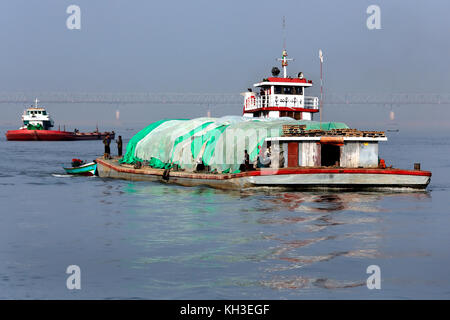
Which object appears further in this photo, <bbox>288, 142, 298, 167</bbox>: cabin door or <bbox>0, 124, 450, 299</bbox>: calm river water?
<bbox>288, 142, 298, 167</bbox>: cabin door

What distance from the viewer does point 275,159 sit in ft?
132

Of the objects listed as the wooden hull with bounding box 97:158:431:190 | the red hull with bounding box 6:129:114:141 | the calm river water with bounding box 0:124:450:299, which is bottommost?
the calm river water with bounding box 0:124:450:299

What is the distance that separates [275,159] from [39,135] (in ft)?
434

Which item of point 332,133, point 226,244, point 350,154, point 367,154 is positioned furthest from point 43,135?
point 226,244

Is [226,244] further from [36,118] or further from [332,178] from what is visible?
[36,118]

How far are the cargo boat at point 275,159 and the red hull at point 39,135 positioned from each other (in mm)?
116991

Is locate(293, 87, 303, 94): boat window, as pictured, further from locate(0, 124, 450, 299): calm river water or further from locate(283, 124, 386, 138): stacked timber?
locate(0, 124, 450, 299): calm river water

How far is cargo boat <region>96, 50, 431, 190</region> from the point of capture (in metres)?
37.9

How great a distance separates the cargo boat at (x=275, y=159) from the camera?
37.9 meters

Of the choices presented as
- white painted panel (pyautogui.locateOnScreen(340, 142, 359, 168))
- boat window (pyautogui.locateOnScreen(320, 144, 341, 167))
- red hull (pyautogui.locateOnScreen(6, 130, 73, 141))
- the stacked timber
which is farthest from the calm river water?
red hull (pyautogui.locateOnScreen(6, 130, 73, 141))

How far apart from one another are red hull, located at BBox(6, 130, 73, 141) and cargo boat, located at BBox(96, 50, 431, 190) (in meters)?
117

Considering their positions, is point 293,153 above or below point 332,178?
above

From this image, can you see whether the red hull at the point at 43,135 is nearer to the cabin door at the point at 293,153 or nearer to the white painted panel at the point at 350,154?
the cabin door at the point at 293,153

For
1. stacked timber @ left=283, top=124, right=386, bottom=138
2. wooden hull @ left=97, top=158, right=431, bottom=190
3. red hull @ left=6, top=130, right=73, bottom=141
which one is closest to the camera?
wooden hull @ left=97, top=158, right=431, bottom=190
